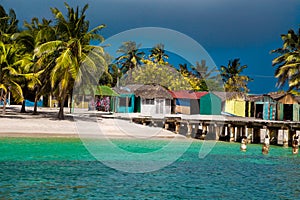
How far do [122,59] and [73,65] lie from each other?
40.3 metres

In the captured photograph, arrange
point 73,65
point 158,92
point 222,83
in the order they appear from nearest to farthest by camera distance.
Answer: point 73,65 → point 158,92 → point 222,83

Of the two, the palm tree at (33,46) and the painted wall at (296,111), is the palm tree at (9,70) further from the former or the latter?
the painted wall at (296,111)

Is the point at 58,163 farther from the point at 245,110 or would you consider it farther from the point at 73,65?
the point at 245,110

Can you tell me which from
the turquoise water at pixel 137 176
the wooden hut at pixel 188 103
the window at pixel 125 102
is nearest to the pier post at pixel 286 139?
the turquoise water at pixel 137 176

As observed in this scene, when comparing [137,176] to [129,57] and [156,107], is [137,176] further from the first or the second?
[129,57]

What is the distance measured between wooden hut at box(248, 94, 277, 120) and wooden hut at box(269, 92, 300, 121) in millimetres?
637

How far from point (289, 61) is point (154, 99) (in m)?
→ 17.3

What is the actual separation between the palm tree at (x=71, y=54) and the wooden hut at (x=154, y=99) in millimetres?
19162

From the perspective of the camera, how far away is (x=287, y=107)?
1817 inches

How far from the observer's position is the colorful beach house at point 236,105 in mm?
53500

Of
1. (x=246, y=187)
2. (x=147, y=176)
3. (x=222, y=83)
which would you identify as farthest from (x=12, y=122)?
(x=222, y=83)

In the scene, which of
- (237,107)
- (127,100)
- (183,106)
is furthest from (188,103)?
(127,100)

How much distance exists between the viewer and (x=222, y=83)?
77.2 metres

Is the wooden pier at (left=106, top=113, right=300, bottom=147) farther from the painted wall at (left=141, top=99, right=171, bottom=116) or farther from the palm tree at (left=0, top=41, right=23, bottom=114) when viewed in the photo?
the painted wall at (left=141, top=99, right=171, bottom=116)
